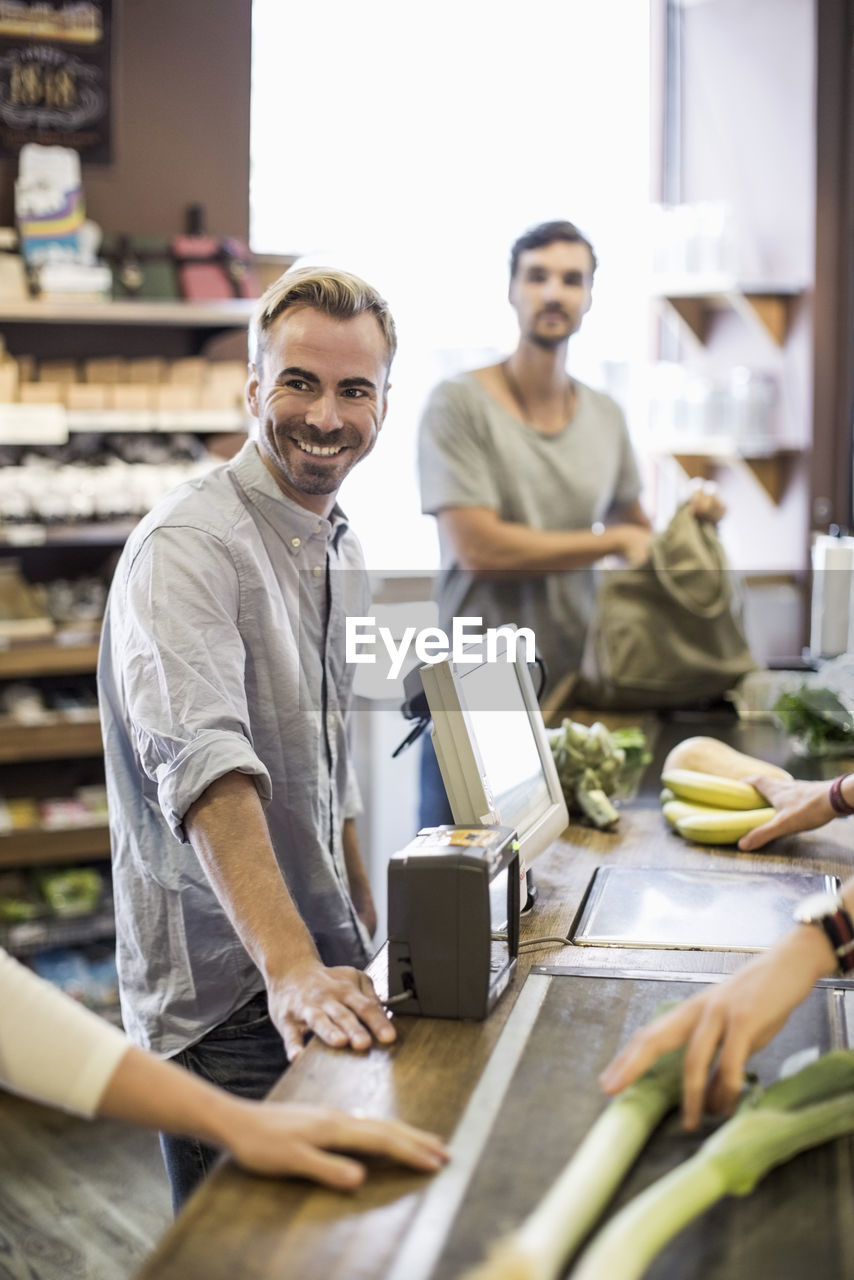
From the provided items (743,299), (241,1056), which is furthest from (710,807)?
(743,299)

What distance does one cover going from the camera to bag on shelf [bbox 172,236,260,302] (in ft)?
12.1

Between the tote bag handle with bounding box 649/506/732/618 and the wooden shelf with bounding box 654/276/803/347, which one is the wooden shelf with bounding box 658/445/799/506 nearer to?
the wooden shelf with bounding box 654/276/803/347

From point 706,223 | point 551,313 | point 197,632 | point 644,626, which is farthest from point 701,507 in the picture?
point 706,223

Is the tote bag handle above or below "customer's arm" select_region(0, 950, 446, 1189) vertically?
above

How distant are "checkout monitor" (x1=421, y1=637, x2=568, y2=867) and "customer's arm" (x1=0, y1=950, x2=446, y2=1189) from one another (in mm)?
475

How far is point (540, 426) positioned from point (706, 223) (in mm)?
1708

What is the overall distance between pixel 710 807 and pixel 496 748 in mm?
643

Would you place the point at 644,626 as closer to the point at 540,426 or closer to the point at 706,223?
the point at 540,426

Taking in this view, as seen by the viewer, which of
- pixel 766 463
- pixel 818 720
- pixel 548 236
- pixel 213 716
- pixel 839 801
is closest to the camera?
pixel 213 716

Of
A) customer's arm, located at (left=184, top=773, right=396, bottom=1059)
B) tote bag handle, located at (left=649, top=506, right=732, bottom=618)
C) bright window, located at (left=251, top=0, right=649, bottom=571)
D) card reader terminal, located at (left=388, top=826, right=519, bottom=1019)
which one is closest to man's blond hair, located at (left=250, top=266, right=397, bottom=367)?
customer's arm, located at (left=184, top=773, right=396, bottom=1059)

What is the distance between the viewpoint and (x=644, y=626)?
2875 millimetres

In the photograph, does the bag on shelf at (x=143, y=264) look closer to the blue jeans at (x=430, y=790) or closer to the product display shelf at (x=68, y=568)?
the product display shelf at (x=68, y=568)

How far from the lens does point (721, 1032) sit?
109 centimetres

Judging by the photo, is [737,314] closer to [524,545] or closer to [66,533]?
[524,545]
